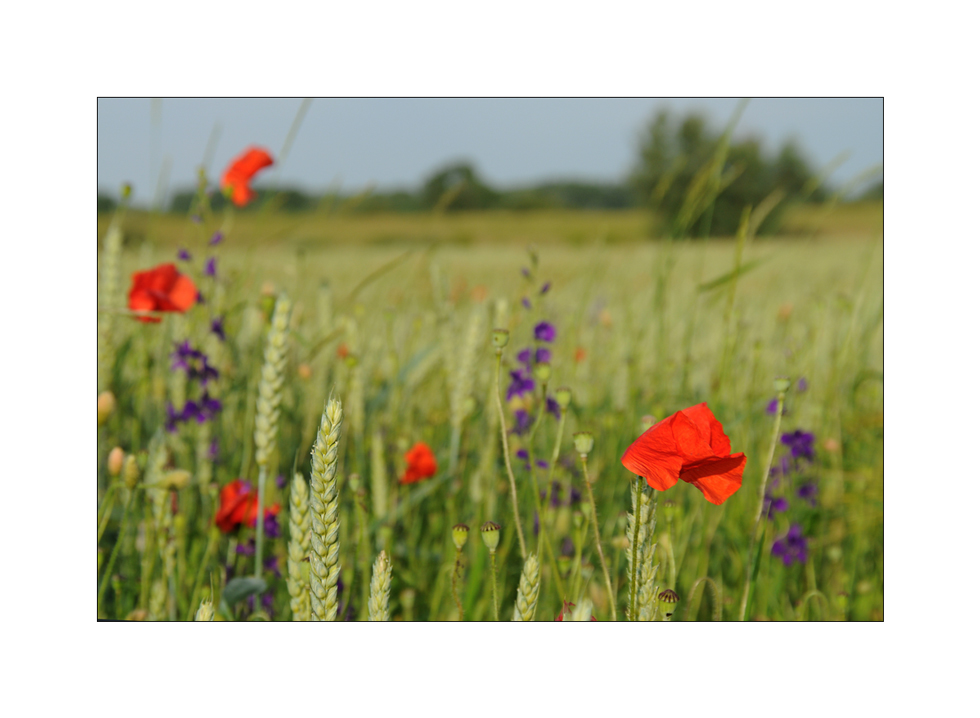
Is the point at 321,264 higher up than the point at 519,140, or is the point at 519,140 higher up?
the point at 519,140

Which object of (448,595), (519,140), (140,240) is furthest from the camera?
(140,240)

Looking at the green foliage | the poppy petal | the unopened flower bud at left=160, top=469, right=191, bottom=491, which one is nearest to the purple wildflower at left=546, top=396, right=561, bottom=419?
the poppy petal

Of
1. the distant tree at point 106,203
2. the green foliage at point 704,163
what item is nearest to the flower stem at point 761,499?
the distant tree at point 106,203

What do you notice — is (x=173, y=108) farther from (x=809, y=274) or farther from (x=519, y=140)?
(x=809, y=274)

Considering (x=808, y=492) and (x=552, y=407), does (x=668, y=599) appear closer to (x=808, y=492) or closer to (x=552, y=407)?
Result: (x=552, y=407)

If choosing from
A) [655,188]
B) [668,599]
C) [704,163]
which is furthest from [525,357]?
[655,188]

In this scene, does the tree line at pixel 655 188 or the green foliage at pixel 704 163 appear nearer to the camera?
the tree line at pixel 655 188

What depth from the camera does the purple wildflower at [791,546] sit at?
1114 mm

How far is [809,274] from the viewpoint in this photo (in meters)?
2.58

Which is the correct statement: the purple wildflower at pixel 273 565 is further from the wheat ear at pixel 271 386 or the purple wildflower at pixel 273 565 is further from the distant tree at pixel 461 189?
the distant tree at pixel 461 189

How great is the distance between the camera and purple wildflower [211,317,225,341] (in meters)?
1.19

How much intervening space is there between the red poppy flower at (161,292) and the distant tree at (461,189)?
61 centimetres
